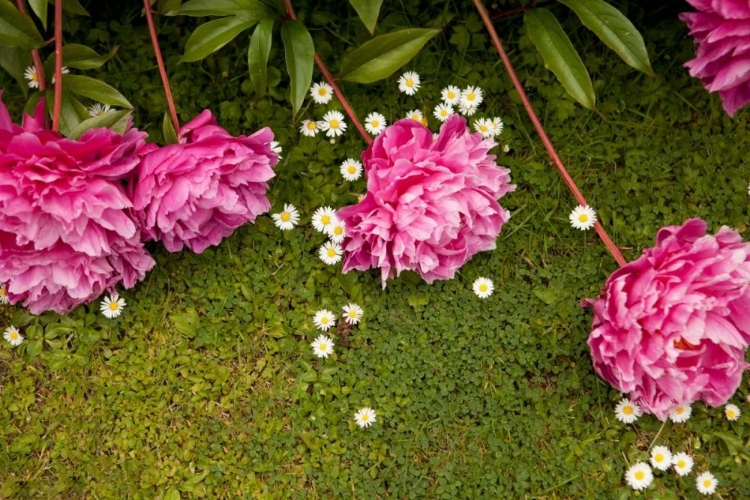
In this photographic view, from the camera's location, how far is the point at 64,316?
215 cm

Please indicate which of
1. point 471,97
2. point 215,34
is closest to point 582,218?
point 471,97

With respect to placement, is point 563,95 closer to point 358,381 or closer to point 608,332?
point 608,332

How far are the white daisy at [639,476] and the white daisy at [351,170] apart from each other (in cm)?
122

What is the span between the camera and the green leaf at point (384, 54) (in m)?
1.82

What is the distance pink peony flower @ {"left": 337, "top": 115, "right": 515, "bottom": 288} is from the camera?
1.68m

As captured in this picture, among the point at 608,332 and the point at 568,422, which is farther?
the point at 568,422

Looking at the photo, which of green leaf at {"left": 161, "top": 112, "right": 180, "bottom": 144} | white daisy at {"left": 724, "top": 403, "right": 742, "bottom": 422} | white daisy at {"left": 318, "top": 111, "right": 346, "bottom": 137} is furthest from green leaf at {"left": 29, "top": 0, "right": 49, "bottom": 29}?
white daisy at {"left": 724, "top": 403, "right": 742, "bottom": 422}

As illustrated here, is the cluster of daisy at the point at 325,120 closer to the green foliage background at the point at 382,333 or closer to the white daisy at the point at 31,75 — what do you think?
the green foliage background at the point at 382,333

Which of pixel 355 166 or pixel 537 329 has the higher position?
pixel 355 166

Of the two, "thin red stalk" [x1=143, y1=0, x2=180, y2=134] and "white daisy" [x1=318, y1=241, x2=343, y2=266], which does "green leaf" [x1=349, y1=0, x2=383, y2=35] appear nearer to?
"thin red stalk" [x1=143, y1=0, x2=180, y2=134]

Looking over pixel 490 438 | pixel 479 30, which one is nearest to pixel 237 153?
pixel 479 30

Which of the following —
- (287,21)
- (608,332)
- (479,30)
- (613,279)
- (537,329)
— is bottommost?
(537,329)

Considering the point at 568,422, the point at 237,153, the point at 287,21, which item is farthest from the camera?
the point at 568,422

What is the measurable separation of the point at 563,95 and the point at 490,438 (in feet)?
3.62
